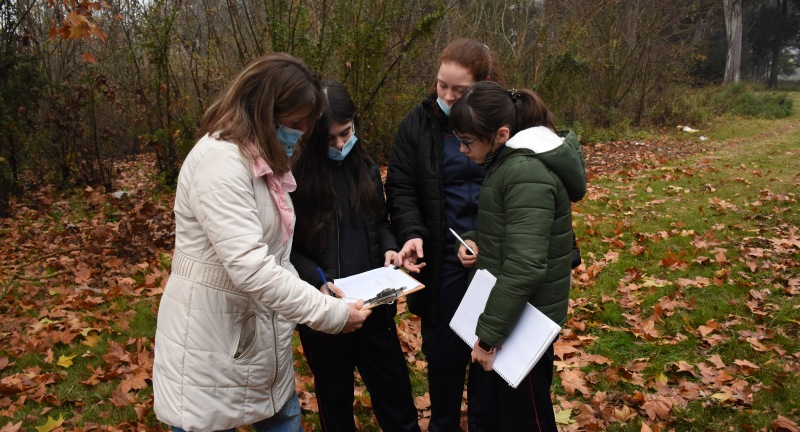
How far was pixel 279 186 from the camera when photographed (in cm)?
207

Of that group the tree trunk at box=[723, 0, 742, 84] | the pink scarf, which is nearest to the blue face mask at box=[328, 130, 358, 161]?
the pink scarf

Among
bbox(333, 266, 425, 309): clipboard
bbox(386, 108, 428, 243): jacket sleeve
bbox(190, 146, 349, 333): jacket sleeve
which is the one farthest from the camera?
bbox(386, 108, 428, 243): jacket sleeve

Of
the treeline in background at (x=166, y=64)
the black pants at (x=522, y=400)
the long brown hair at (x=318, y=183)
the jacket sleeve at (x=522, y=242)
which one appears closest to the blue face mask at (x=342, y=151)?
the long brown hair at (x=318, y=183)

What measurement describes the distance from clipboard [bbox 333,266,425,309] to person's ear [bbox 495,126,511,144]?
0.70m

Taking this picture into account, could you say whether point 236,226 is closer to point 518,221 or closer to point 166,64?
point 518,221

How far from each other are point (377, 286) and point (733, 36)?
28949 millimetres

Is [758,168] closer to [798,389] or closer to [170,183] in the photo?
[798,389]

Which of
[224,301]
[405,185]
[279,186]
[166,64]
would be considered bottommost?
[224,301]

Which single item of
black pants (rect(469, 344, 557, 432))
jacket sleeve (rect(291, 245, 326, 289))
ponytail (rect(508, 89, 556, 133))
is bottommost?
black pants (rect(469, 344, 557, 432))

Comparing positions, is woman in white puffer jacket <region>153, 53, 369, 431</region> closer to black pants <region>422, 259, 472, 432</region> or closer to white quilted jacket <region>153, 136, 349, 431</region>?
white quilted jacket <region>153, 136, 349, 431</region>

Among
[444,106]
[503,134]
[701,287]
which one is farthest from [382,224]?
[701,287]

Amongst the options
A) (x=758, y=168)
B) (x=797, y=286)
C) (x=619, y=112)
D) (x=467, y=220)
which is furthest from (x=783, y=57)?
(x=467, y=220)

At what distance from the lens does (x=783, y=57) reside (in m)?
35.8

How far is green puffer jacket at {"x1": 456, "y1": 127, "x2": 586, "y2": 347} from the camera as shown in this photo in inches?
82.0
